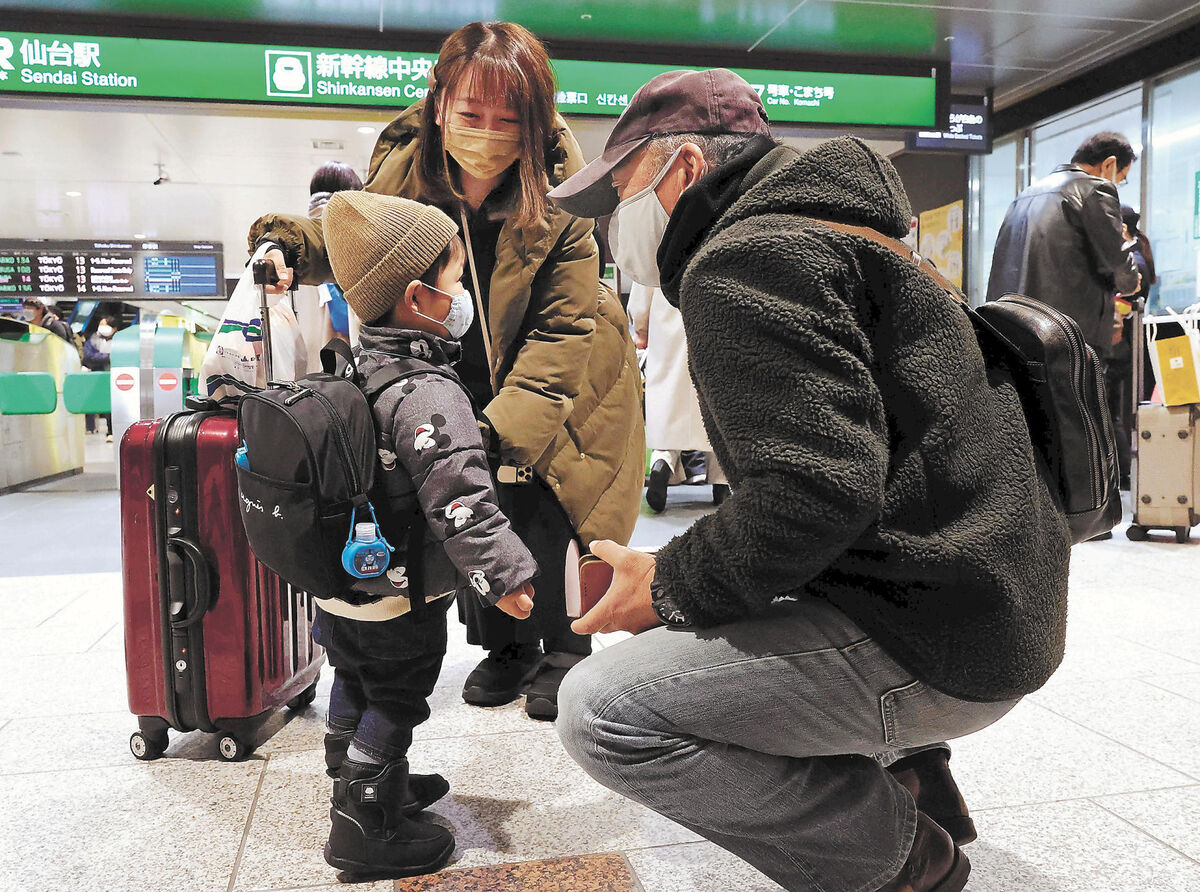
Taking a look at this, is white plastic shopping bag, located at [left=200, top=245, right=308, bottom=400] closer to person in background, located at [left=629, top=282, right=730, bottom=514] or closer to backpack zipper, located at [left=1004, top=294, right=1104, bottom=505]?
backpack zipper, located at [left=1004, top=294, right=1104, bottom=505]

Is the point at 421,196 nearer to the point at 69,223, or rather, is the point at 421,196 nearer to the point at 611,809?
the point at 611,809

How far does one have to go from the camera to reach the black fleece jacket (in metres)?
0.97

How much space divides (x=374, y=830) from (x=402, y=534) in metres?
0.50

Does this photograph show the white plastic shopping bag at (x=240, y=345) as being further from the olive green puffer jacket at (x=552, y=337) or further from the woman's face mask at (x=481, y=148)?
the woman's face mask at (x=481, y=148)

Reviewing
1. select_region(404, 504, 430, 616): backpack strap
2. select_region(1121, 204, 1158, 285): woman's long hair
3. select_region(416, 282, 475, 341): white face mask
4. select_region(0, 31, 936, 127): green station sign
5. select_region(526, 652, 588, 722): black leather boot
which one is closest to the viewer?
select_region(404, 504, 430, 616): backpack strap

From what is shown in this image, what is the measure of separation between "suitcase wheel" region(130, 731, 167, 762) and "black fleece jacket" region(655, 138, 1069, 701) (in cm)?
154

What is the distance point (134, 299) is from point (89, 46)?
1095 centimetres

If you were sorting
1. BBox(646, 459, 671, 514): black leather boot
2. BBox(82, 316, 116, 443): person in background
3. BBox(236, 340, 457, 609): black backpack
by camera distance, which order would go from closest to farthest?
1. BBox(236, 340, 457, 609): black backpack
2. BBox(646, 459, 671, 514): black leather boot
3. BBox(82, 316, 116, 443): person in background

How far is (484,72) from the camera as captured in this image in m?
1.94

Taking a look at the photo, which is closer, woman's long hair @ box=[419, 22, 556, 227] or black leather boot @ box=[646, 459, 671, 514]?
woman's long hair @ box=[419, 22, 556, 227]

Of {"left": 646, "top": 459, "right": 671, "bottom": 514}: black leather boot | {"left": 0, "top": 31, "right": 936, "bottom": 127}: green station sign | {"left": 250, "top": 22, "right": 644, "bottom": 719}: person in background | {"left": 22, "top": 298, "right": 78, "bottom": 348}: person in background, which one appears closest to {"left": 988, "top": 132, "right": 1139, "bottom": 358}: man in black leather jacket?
{"left": 0, "top": 31, "right": 936, "bottom": 127}: green station sign

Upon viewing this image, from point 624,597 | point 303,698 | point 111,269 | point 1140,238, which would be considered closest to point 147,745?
point 303,698

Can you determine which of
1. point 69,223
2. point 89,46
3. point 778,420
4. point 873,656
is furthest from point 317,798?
point 69,223

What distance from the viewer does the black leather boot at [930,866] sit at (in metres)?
1.17
